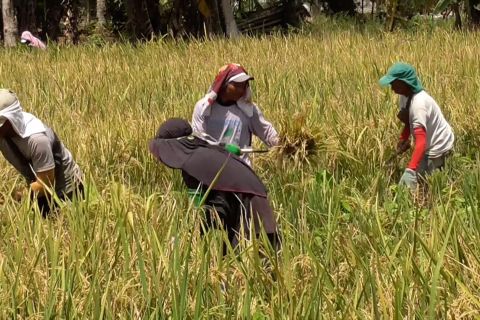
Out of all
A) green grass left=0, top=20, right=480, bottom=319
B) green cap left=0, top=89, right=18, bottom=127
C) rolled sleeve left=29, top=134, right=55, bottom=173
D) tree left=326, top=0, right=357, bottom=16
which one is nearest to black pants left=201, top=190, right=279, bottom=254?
green grass left=0, top=20, right=480, bottom=319

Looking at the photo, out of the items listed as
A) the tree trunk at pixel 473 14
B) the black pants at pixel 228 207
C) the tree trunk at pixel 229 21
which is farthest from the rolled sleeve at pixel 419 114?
the tree trunk at pixel 229 21

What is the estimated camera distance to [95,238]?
270 cm

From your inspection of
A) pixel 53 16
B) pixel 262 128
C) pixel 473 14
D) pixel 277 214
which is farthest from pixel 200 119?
pixel 53 16

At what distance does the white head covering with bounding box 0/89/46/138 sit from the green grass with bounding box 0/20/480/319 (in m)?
0.31

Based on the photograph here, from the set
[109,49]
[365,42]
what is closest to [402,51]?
[365,42]

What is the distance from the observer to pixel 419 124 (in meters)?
4.20

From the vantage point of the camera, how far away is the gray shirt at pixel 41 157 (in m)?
3.33

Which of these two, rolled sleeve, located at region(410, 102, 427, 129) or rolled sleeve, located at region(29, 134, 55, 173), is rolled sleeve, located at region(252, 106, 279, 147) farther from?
rolled sleeve, located at region(29, 134, 55, 173)

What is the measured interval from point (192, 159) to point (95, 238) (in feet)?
2.50

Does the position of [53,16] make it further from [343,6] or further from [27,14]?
[343,6]

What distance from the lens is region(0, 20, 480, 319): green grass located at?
2266 mm

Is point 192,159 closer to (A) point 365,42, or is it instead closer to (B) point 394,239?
(B) point 394,239

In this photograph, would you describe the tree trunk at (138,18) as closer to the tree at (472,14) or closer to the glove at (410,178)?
the tree at (472,14)

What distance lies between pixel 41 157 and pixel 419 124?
6.60 ft
